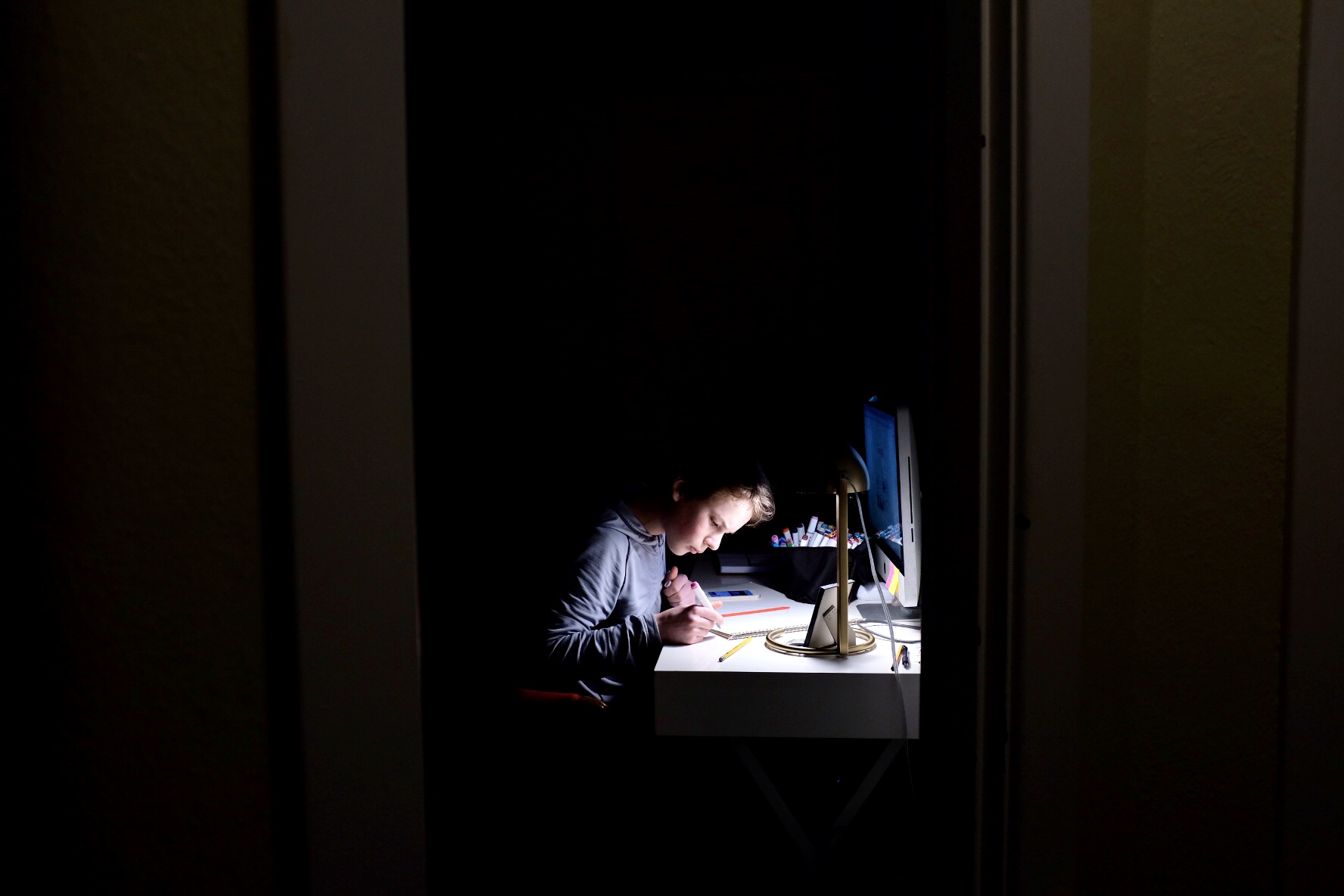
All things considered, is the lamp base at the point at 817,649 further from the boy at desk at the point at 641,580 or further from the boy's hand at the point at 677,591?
the boy's hand at the point at 677,591

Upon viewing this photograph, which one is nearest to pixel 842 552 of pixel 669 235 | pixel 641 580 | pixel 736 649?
pixel 736 649

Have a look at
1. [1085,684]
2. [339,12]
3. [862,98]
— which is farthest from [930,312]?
[862,98]

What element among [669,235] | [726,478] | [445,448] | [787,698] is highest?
[669,235]

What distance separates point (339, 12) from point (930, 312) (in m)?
0.63

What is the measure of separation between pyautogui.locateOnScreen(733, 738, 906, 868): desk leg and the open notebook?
27cm

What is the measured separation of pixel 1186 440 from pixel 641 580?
161cm

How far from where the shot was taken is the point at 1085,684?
74 cm

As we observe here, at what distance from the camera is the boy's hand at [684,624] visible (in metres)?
1.97

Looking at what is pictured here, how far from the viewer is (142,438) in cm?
65

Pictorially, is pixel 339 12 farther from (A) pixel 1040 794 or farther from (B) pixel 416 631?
(A) pixel 1040 794

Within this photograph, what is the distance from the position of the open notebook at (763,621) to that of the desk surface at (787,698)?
9.5 inches

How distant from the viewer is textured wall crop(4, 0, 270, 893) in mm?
632

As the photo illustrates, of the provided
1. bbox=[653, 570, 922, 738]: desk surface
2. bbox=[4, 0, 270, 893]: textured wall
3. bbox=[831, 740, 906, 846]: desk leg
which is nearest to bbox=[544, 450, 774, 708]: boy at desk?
bbox=[653, 570, 922, 738]: desk surface

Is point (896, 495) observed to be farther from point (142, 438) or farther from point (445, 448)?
point (142, 438)
